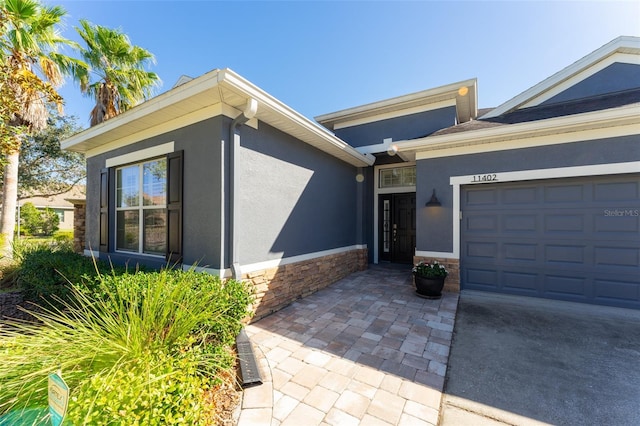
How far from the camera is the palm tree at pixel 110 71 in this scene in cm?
754

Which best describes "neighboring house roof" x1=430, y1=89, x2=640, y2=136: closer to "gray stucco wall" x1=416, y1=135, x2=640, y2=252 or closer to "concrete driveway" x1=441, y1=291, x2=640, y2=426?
"gray stucco wall" x1=416, y1=135, x2=640, y2=252

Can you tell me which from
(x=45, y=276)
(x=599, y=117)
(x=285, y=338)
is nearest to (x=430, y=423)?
(x=285, y=338)

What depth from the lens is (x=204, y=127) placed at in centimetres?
386

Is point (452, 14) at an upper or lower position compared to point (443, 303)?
upper

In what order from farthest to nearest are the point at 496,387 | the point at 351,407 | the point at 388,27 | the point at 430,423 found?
the point at 388,27
the point at 496,387
the point at 351,407
the point at 430,423

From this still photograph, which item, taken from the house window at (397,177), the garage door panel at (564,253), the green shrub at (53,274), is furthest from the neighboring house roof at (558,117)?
the green shrub at (53,274)

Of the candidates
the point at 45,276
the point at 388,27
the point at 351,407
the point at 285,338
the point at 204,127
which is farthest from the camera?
the point at 388,27

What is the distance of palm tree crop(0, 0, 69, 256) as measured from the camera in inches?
144

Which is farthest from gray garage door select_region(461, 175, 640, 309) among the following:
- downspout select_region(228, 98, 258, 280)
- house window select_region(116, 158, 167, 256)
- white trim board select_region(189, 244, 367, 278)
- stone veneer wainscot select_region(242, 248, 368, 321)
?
house window select_region(116, 158, 167, 256)

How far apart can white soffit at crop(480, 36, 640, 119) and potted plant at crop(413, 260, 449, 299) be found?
415 centimetres

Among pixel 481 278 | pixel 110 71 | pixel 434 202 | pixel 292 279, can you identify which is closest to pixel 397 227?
pixel 434 202

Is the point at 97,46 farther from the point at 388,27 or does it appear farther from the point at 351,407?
the point at 351,407

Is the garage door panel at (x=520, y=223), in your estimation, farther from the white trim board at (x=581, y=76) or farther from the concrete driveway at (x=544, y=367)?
the white trim board at (x=581, y=76)

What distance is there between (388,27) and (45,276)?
8.63m
